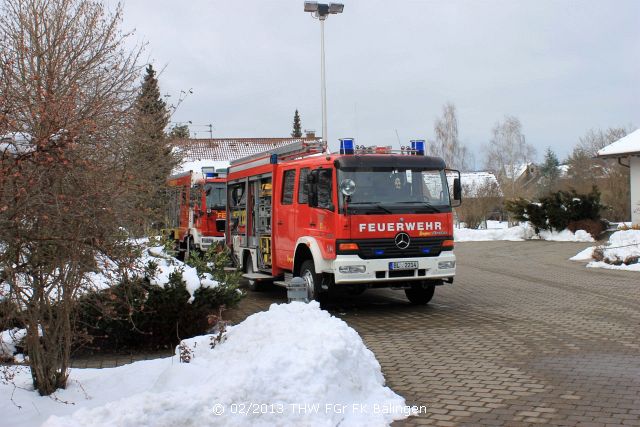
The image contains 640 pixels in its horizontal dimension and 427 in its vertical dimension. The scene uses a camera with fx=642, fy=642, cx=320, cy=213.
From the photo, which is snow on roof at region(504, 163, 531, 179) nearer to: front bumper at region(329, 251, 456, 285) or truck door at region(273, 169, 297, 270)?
truck door at region(273, 169, 297, 270)

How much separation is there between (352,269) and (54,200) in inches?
248

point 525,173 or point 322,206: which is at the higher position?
point 525,173

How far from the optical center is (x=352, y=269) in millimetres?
10172

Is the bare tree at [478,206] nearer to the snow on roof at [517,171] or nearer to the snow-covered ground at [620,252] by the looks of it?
the snow-covered ground at [620,252]

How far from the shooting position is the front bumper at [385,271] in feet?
33.2

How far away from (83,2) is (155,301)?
7407 mm

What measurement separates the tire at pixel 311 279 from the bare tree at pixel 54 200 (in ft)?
16.4

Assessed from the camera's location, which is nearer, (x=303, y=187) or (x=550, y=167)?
(x=303, y=187)

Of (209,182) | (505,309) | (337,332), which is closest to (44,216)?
(337,332)

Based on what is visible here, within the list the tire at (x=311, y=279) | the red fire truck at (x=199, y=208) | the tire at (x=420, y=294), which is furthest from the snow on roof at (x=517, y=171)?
the tire at (x=311, y=279)

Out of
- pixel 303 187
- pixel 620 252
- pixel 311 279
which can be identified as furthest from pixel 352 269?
pixel 620 252

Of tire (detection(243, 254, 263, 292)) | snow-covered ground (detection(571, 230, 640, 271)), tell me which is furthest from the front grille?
snow-covered ground (detection(571, 230, 640, 271))

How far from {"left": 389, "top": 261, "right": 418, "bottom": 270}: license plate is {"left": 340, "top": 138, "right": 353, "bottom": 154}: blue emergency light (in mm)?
1990

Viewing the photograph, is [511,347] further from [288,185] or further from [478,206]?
[478,206]
